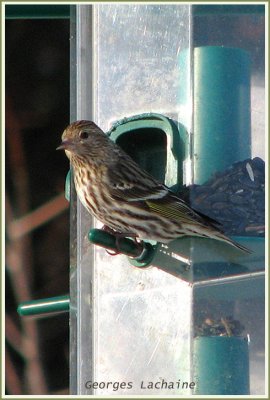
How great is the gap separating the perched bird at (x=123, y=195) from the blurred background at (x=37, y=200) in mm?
2486

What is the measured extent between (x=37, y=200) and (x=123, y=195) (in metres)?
2.91

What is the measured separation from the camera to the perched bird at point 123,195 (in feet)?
21.3

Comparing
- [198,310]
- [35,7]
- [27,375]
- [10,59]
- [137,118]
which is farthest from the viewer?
[10,59]

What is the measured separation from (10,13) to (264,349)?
2.13 m

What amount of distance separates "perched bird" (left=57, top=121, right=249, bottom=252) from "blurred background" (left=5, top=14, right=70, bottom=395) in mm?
2486

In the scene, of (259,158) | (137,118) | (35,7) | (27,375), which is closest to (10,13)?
(35,7)

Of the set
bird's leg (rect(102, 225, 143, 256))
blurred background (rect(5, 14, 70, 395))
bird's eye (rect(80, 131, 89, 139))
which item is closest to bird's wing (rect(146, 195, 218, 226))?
bird's leg (rect(102, 225, 143, 256))

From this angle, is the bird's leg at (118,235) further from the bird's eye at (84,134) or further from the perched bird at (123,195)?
the bird's eye at (84,134)

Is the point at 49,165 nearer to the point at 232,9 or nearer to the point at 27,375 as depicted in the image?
the point at 27,375

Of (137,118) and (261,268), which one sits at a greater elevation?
(137,118)

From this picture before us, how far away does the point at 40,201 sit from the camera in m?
9.62

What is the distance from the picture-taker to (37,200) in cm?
965

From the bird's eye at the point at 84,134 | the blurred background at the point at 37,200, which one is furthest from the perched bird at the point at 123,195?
the blurred background at the point at 37,200

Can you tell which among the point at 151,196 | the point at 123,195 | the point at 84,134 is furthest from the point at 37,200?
the point at 151,196
